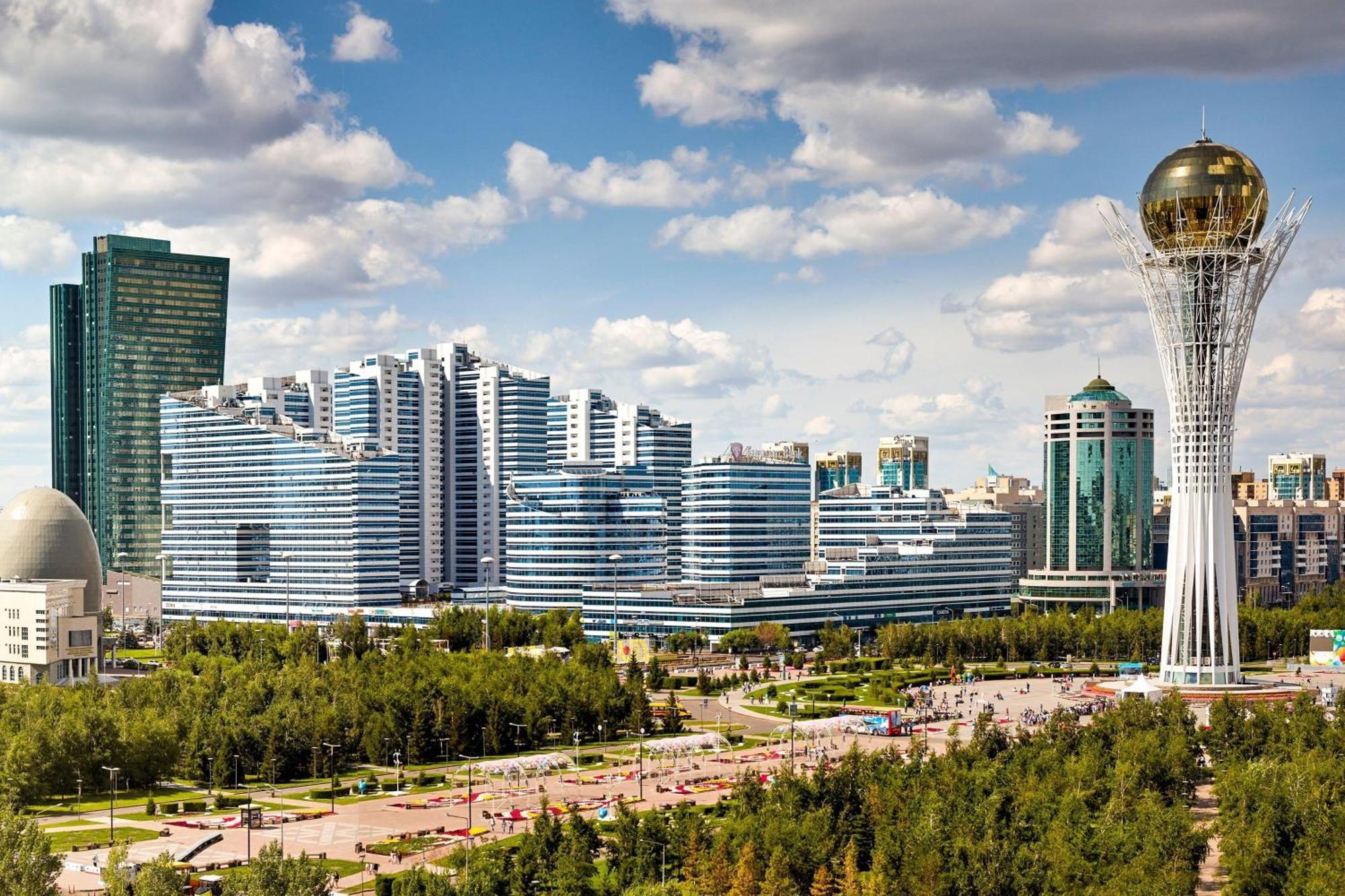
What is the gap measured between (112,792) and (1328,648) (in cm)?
11840

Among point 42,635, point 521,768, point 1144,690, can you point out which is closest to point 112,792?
point 521,768

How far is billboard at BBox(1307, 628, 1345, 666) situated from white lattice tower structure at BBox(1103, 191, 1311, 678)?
101ft

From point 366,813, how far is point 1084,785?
37233 mm

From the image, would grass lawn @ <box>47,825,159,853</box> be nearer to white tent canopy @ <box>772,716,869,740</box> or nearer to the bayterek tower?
white tent canopy @ <box>772,716,869,740</box>

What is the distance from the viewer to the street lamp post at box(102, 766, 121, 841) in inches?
3319

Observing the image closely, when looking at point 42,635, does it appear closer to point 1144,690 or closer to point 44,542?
point 44,542

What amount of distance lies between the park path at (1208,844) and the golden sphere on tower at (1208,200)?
50.3 meters

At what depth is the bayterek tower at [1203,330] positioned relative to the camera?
128125mm

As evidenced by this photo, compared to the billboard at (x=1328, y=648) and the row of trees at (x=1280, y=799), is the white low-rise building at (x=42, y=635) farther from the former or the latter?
the billboard at (x=1328, y=648)

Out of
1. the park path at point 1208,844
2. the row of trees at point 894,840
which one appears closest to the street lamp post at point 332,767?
the row of trees at point 894,840

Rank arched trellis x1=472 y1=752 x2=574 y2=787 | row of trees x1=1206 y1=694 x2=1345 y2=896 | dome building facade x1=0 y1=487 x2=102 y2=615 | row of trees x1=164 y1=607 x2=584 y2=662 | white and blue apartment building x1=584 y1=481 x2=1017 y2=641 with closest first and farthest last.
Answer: row of trees x1=1206 y1=694 x2=1345 y2=896, arched trellis x1=472 y1=752 x2=574 y2=787, dome building facade x1=0 y1=487 x2=102 y2=615, row of trees x1=164 y1=607 x2=584 y2=662, white and blue apartment building x1=584 y1=481 x2=1017 y2=641

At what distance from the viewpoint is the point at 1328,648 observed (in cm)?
16125

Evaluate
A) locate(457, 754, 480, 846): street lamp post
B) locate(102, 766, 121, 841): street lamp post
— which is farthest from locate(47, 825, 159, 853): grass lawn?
locate(457, 754, 480, 846): street lamp post

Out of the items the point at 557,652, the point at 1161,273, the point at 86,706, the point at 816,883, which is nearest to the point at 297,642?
the point at 557,652
